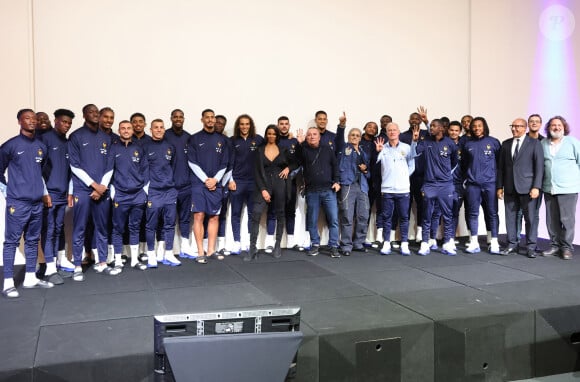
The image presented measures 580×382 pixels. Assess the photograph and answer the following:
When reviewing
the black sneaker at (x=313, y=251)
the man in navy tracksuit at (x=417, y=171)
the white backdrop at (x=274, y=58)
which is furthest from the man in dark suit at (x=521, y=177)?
the black sneaker at (x=313, y=251)

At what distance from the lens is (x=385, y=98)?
24.2ft

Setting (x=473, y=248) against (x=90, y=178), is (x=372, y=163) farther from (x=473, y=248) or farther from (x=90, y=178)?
(x=90, y=178)

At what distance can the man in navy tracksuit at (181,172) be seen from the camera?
19.3 ft

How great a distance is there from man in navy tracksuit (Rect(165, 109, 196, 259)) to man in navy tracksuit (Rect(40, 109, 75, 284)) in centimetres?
110

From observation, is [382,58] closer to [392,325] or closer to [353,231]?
[353,231]

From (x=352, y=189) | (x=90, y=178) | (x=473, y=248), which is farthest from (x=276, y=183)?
(x=473, y=248)

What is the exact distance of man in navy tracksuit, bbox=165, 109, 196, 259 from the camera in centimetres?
588

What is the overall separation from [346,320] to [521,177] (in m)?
3.35

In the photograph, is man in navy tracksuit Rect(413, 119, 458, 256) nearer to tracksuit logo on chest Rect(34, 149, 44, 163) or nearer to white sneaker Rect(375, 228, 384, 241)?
white sneaker Rect(375, 228, 384, 241)

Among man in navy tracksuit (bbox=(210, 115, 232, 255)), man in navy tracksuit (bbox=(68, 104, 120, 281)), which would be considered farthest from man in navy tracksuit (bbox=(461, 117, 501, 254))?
man in navy tracksuit (bbox=(68, 104, 120, 281))

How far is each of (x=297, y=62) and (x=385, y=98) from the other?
1.32m

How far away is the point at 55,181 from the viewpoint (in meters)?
5.14

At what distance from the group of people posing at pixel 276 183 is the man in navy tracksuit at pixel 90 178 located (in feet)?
0.03

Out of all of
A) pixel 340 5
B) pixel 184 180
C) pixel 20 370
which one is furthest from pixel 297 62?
pixel 20 370
